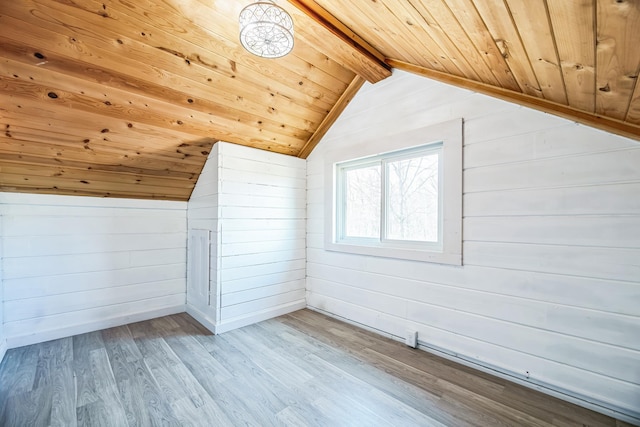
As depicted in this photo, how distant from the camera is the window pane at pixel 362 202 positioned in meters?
2.82

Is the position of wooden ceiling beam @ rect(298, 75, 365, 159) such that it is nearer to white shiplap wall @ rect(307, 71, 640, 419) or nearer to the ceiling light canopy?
white shiplap wall @ rect(307, 71, 640, 419)

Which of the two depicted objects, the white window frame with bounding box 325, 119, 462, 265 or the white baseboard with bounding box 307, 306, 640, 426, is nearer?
the white baseboard with bounding box 307, 306, 640, 426

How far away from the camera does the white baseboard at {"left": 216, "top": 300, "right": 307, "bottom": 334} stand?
2.63 m

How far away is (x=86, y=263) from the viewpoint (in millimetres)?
2701

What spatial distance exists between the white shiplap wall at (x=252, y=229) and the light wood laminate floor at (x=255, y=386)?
46 centimetres

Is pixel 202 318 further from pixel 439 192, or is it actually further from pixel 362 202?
pixel 439 192

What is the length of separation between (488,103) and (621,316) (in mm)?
1498

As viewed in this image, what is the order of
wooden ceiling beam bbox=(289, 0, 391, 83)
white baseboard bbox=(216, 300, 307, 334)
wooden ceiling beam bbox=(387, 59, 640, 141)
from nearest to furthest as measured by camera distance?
wooden ceiling beam bbox=(387, 59, 640, 141) < wooden ceiling beam bbox=(289, 0, 391, 83) < white baseboard bbox=(216, 300, 307, 334)

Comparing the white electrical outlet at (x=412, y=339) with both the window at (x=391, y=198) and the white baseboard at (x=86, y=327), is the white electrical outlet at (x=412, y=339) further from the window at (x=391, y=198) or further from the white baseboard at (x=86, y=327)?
the white baseboard at (x=86, y=327)

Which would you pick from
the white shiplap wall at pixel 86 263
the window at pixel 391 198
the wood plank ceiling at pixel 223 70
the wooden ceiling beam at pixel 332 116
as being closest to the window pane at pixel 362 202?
the window at pixel 391 198

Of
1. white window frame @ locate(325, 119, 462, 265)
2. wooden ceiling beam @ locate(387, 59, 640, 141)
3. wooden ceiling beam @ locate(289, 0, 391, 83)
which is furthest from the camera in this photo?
white window frame @ locate(325, 119, 462, 265)

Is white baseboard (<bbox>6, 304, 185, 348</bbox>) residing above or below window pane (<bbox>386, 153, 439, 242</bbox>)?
below

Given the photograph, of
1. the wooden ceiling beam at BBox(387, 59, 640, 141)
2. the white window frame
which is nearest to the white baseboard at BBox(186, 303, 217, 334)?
the white window frame

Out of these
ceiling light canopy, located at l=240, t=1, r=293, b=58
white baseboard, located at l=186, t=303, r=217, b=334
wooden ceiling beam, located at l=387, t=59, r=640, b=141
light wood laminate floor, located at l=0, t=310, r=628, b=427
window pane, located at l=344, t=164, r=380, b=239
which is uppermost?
ceiling light canopy, located at l=240, t=1, r=293, b=58
